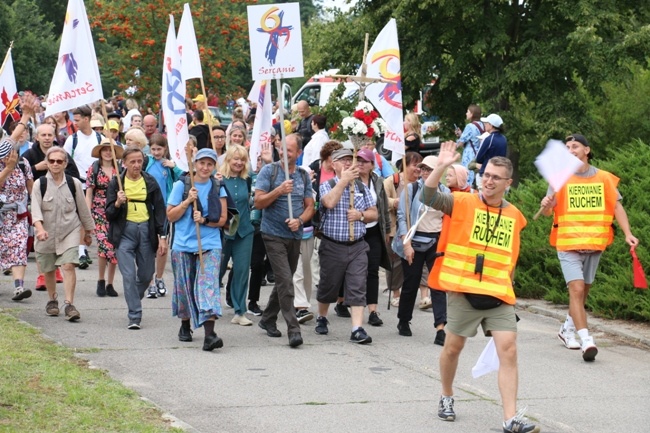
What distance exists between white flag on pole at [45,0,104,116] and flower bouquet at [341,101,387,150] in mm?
2545

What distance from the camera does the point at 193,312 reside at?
34.3 feet

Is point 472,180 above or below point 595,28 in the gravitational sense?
below

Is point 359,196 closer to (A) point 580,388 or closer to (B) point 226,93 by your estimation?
(A) point 580,388

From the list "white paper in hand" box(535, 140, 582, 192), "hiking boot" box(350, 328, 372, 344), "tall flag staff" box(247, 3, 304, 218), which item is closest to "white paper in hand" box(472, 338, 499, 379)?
"white paper in hand" box(535, 140, 582, 192)

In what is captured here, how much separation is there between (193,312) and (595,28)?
35.8 feet

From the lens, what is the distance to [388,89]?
1296 centimetres

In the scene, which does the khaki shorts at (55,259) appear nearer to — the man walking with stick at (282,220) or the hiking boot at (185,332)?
the hiking boot at (185,332)

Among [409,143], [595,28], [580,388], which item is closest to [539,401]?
[580,388]

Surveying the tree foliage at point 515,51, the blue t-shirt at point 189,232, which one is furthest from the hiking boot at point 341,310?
the tree foliage at point 515,51

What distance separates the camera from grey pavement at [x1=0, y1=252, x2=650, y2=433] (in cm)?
800

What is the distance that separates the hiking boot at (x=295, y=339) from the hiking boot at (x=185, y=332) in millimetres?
964

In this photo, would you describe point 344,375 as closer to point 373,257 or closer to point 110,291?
point 373,257

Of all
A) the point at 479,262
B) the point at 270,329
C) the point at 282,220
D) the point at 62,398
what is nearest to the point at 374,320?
the point at 270,329

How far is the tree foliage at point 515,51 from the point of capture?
19297mm
